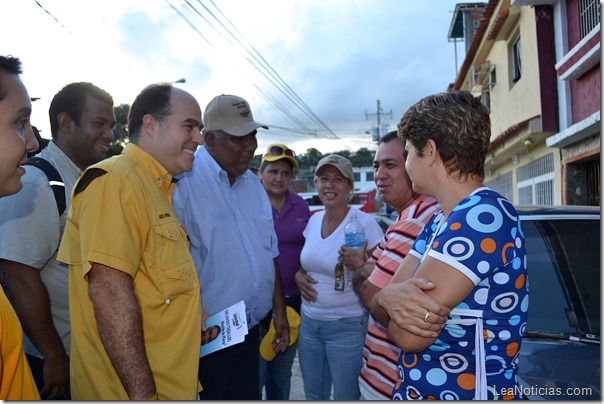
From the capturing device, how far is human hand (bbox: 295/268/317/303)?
149 inches

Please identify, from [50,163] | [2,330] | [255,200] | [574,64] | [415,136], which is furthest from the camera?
[574,64]

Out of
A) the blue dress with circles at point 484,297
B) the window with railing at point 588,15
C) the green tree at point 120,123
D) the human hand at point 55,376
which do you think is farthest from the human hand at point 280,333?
the green tree at point 120,123

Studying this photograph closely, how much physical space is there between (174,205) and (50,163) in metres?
0.68

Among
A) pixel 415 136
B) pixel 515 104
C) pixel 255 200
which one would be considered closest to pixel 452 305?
pixel 415 136

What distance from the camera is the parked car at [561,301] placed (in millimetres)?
2277

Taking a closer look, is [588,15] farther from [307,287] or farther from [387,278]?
[387,278]

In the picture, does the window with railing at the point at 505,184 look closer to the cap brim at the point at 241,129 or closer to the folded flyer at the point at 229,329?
the cap brim at the point at 241,129

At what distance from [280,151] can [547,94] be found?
721 centimetres

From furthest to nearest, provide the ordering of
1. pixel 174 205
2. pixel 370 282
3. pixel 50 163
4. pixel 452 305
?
pixel 174 205 → pixel 50 163 → pixel 370 282 → pixel 452 305

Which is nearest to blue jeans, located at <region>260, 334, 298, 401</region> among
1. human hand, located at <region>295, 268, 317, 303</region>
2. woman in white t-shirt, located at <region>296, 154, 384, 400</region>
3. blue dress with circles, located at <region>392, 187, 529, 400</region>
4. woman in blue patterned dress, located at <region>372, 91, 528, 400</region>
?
woman in white t-shirt, located at <region>296, 154, 384, 400</region>

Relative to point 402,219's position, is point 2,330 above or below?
below

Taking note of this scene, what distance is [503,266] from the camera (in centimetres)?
158

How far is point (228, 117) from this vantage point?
3213 mm

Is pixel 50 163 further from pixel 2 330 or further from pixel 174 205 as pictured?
pixel 2 330
